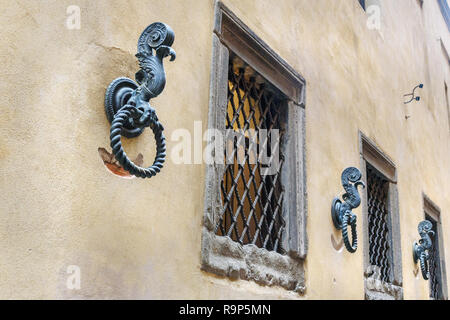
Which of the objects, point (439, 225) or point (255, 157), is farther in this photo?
point (439, 225)

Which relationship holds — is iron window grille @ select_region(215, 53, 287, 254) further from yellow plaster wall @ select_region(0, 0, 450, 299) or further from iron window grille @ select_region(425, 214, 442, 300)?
iron window grille @ select_region(425, 214, 442, 300)

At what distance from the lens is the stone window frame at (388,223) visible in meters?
4.76

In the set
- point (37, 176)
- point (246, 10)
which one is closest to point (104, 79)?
point (37, 176)

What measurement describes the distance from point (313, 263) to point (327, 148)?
943 mm

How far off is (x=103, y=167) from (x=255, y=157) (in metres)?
1.41

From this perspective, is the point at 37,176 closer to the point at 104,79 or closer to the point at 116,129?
the point at 116,129

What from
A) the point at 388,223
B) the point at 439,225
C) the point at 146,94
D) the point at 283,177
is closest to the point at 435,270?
the point at 439,225

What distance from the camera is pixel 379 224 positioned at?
18.0 feet

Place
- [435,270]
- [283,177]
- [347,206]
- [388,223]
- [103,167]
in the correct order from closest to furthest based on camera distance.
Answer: [103,167] < [283,177] < [347,206] < [388,223] < [435,270]

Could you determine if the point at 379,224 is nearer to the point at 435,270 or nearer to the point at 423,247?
the point at 423,247

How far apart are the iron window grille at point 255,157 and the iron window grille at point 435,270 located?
14.2ft

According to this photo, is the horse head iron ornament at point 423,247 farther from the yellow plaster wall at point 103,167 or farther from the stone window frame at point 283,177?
the stone window frame at point 283,177

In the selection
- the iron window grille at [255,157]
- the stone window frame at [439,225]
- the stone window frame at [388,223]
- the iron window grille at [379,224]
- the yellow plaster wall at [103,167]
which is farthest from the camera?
the stone window frame at [439,225]

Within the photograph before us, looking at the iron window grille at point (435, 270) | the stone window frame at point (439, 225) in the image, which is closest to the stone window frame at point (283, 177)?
the stone window frame at point (439, 225)
